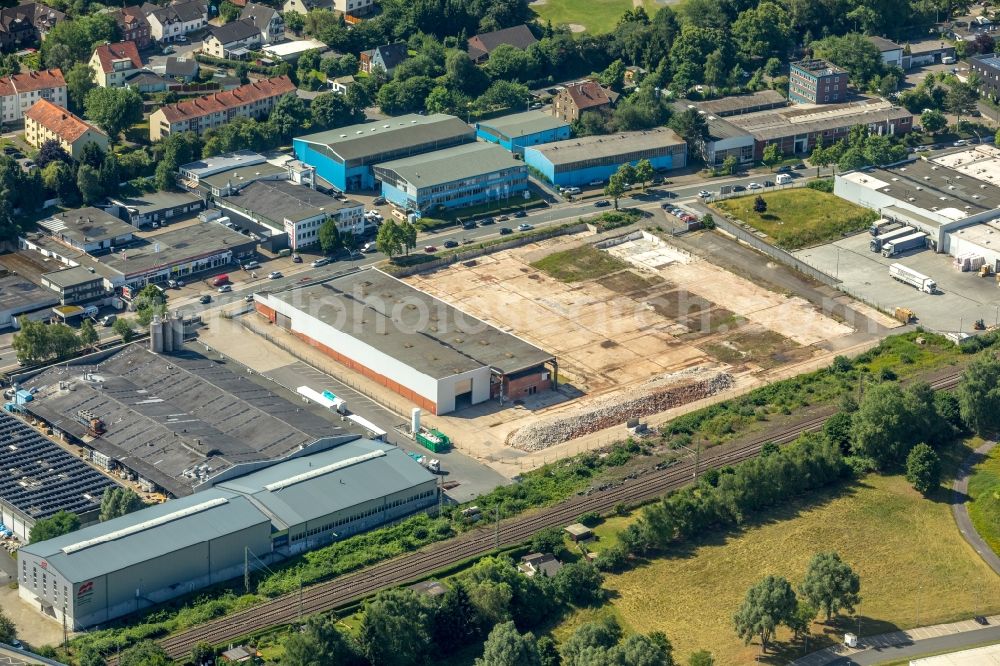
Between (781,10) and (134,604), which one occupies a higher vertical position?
(781,10)

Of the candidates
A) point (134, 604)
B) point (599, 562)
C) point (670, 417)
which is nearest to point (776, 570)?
point (599, 562)

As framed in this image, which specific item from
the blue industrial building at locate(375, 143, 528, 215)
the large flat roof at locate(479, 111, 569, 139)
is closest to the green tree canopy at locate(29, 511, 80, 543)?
Answer: the blue industrial building at locate(375, 143, 528, 215)

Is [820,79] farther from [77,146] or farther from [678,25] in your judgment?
[77,146]

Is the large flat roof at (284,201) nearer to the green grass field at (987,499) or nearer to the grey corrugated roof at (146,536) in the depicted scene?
the grey corrugated roof at (146,536)

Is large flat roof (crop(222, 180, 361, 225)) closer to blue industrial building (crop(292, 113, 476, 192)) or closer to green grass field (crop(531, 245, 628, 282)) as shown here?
blue industrial building (crop(292, 113, 476, 192))

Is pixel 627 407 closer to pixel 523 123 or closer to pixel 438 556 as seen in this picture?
pixel 438 556
